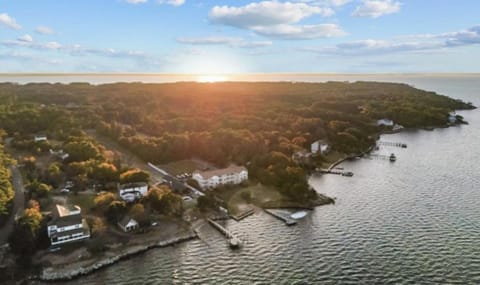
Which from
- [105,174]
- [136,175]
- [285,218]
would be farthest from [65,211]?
[285,218]

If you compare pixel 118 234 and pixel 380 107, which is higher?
pixel 380 107

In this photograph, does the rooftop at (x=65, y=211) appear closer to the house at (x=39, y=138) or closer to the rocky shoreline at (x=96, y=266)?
the rocky shoreline at (x=96, y=266)

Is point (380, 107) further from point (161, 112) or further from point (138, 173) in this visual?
point (138, 173)

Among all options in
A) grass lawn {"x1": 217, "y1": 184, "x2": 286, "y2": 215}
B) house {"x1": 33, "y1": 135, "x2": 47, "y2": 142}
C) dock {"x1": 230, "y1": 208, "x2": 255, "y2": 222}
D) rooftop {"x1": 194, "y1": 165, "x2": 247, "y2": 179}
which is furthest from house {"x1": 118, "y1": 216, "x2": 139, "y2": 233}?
house {"x1": 33, "y1": 135, "x2": 47, "y2": 142}

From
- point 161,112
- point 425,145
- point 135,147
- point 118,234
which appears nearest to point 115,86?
point 161,112

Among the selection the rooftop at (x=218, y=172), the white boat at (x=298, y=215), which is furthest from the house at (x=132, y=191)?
the white boat at (x=298, y=215)

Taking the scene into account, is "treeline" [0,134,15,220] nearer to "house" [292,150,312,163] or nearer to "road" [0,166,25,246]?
"road" [0,166,25,246]
